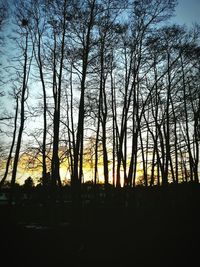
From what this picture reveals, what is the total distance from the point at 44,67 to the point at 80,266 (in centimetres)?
1229

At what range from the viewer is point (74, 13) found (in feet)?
46.8

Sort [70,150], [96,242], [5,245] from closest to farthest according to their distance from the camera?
[5,245] < [96,242] < [70,150]

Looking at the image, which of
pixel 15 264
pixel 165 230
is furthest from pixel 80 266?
pixel 165 230

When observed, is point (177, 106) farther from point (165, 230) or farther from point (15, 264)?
point (15, 264)

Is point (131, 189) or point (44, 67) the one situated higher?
→ point (44, 67)

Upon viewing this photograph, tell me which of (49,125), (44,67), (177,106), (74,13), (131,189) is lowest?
(131,189)

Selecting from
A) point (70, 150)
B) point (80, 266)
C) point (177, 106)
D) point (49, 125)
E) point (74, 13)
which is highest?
point (74, 13)

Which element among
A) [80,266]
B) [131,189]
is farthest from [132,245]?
[131,189]

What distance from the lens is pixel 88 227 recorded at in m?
11.0

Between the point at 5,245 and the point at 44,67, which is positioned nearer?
the point at 5,245

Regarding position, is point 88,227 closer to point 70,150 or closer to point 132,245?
point 132,245

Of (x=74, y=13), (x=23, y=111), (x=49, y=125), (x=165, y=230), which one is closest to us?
(x=165, y=230)

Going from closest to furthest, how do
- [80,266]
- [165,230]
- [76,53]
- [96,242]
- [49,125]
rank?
1. [80,266]
2. [96,242]
3. [165,230]
4. [76,53]
5. [49,125]

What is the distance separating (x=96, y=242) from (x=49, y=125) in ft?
36.1
